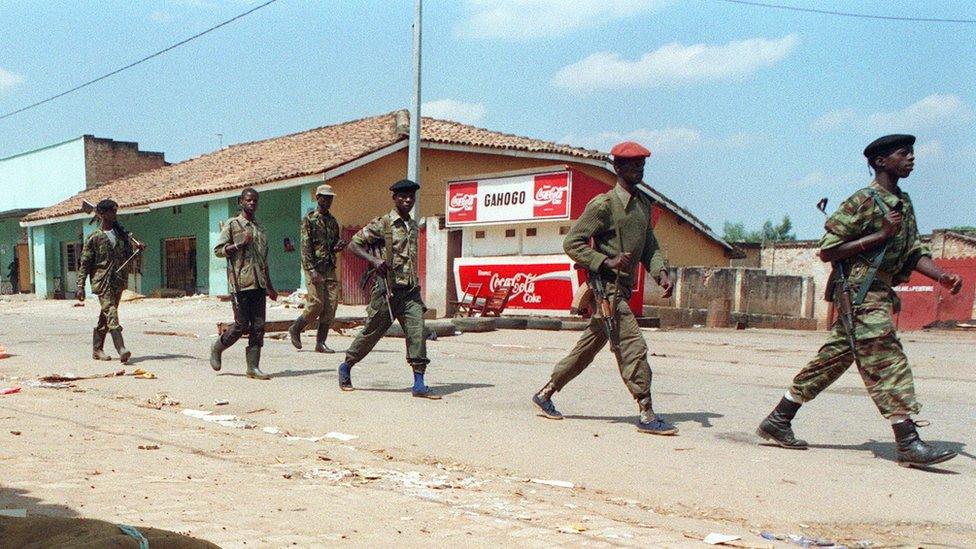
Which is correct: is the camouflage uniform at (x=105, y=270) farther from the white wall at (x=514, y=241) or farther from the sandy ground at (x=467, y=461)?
the white wall at (x=514, y=241)

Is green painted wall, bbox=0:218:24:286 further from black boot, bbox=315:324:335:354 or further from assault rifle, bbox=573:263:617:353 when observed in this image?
assault rifle, bbox=573:263:617:353

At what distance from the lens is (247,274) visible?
830 centimetres

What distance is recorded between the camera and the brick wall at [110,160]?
38500 millimetres

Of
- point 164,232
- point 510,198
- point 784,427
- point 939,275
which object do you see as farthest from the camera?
point 164,232

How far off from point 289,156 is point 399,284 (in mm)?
20956

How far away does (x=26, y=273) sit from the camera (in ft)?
132

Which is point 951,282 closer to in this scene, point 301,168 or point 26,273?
point 301,168

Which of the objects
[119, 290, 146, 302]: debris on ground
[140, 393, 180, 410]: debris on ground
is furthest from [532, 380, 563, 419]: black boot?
[119, 290, 146, 302]: debris on ground

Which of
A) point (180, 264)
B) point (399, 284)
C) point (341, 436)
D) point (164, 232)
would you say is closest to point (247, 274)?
point (399, 284)

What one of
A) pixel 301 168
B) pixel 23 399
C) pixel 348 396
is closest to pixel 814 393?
pixel 348 396

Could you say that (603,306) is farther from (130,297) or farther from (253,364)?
(130,297)

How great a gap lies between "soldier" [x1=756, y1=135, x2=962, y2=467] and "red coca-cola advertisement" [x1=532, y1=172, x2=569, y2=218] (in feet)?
43.3

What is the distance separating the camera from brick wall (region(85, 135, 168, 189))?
38.5 m

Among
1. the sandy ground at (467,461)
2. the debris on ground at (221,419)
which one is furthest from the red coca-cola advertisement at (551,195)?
the debris on ground at (221,419)
